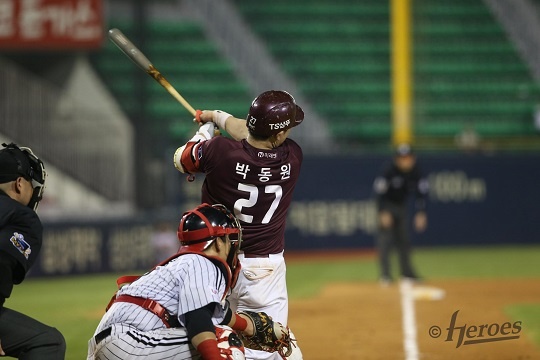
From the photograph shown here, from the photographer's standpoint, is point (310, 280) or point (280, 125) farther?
point (310, 280)

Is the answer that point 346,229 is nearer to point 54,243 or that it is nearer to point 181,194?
point 181,194

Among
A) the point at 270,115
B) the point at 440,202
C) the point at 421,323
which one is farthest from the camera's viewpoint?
the point at 440,202

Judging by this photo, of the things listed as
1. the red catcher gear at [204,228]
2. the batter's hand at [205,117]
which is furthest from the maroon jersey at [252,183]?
the red catcher gear at [204,228]

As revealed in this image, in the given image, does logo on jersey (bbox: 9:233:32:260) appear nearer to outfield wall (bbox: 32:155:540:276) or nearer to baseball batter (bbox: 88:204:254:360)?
baseball batter (bbox: 88:204:254:360)

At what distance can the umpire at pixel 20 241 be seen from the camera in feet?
16.6

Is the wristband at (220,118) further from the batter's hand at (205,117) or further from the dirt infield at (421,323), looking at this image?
the dirt infield at (421,323)

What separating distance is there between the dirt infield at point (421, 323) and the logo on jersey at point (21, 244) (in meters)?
3.16

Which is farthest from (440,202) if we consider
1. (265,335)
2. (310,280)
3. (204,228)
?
(204,228)

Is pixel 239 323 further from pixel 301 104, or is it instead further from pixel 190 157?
pixel 301 104

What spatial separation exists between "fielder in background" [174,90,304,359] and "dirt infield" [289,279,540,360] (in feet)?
6.23

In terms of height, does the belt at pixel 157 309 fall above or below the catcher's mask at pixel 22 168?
below

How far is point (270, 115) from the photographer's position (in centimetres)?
567

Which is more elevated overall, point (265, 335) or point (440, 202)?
point (265, 335)

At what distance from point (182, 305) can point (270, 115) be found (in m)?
1.44
